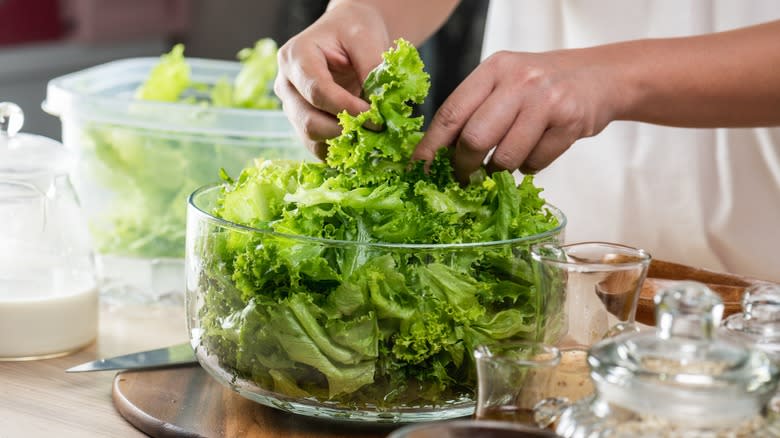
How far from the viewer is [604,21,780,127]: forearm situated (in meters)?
1.23

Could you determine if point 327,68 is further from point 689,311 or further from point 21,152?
point 689,311

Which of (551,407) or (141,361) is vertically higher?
(551,407)

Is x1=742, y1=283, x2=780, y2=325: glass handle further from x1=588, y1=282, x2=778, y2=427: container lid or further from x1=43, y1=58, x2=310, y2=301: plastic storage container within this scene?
x1=43, y1=58, x2=310, y2=301: plastic storage container

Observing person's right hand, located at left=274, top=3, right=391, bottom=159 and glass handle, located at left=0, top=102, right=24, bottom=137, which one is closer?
person's right hand, located at left=274, top=3, right=391, bottom=159

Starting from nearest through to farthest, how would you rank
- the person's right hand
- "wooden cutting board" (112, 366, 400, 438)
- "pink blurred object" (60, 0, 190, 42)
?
"wooden cutting board" (112, 366, 400, 438) < the person's right hand < "pink blurred object" (60, 0, 190, 42)

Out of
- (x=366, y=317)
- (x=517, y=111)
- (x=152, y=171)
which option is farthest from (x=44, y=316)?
(x=517, y=111)

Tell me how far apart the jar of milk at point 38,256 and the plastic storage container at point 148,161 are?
25 cm

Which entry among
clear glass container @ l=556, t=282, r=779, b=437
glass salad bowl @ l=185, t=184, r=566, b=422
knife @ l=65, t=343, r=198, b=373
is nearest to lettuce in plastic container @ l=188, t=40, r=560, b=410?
glass salad bowl @ l=185, t=184, r=566, b=422

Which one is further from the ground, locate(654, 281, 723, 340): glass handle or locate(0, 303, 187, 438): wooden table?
locate(654, 281, 723, 340): glass handle

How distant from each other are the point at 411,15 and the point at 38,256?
74cm

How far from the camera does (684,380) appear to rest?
2.18 feet

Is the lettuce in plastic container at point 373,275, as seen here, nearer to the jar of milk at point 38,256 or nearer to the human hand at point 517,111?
the human hand at point 517,111

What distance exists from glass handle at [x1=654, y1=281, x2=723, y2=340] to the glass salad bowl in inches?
11.9

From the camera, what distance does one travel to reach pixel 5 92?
3607mm
